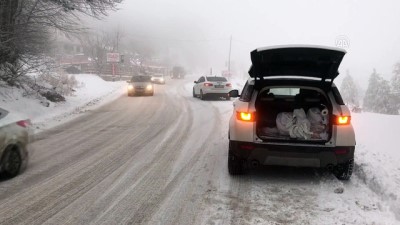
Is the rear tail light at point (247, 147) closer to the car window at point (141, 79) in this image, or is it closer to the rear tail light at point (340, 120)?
the rear tail light at point (340, 120)

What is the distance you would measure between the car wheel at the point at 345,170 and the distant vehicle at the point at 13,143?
534cm

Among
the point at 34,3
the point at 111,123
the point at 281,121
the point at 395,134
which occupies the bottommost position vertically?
the point at 111,123

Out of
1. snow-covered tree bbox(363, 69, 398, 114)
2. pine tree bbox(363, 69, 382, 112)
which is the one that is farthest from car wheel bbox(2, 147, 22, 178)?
pine tree bbox(363, 69, 382, 112)

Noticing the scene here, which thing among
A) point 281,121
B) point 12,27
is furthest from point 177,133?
point 12,27

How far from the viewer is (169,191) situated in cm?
573

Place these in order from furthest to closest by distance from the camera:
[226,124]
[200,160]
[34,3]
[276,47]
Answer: [34,3] < [226,124] < [200,160] < [276,47]

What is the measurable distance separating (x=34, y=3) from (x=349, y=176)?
16156 mm

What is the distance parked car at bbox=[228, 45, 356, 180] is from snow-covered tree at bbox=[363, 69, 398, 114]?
72886mm

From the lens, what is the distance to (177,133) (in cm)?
1096

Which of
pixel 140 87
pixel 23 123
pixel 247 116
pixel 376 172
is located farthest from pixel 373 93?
pixel 23 123

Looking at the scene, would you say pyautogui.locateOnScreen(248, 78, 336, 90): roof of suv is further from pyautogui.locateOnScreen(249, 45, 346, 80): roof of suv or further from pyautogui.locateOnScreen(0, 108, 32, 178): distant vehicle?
pyautogui.locateOnScreen(0, 108, 32, 178): distant vehicle

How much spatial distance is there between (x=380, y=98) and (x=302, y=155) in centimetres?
7533

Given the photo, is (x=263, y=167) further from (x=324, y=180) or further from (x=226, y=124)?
(x=226, y=124)

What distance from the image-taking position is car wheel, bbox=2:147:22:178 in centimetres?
617
